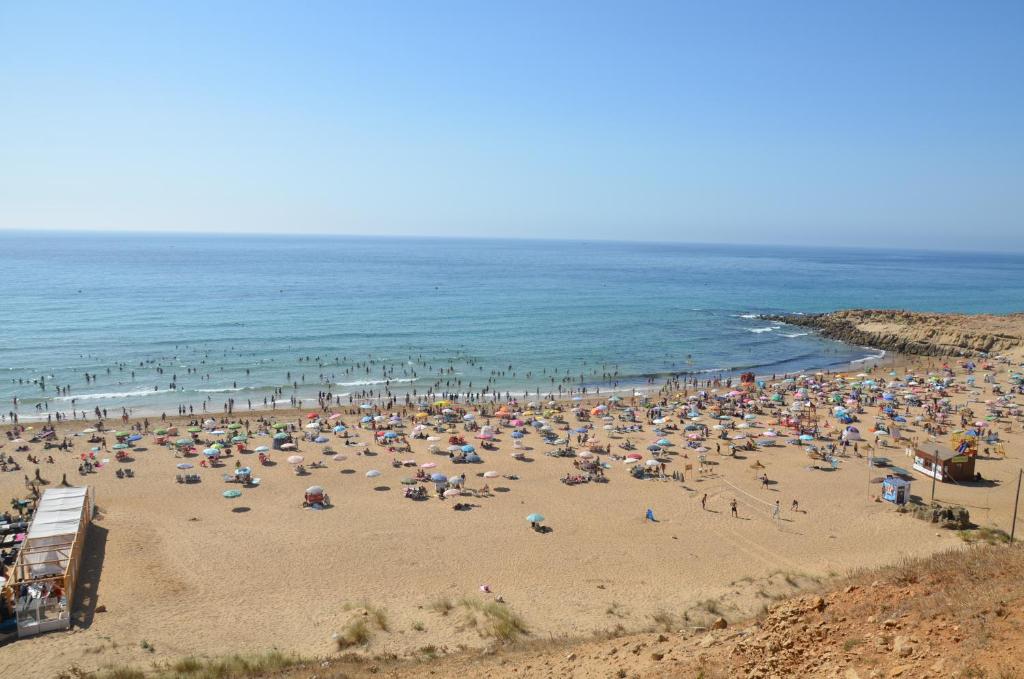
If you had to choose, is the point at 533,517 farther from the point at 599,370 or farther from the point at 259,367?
the point at 259,367

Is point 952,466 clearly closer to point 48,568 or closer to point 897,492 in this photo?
point 897,492

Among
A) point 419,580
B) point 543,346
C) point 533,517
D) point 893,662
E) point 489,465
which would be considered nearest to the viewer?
point 893,662

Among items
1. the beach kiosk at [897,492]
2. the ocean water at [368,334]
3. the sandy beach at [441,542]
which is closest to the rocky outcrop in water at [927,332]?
the ocean water at [368,334]

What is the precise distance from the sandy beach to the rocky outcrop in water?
3759cm

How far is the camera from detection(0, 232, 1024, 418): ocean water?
47.7m

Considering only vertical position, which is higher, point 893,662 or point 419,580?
point 893,662

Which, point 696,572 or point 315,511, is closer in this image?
point 696,572

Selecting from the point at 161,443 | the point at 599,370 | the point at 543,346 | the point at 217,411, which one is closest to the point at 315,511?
the point at 161,443

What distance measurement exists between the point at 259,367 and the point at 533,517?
117ft

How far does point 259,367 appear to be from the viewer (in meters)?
51.3

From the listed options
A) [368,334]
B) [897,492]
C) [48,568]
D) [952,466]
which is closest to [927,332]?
[952,466]

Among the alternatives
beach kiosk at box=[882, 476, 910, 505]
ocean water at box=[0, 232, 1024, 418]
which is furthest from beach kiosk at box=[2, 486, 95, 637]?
beach kiosk at box=[882, 476, 910, 505]

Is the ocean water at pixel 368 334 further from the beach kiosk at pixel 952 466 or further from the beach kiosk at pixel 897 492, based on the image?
the beach kiosk at pixel 897 492

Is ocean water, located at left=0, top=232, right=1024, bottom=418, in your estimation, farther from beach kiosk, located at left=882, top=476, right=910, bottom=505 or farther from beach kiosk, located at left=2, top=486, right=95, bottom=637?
beach kiosk, located at left=882, top=476, right=910, bottom=505
